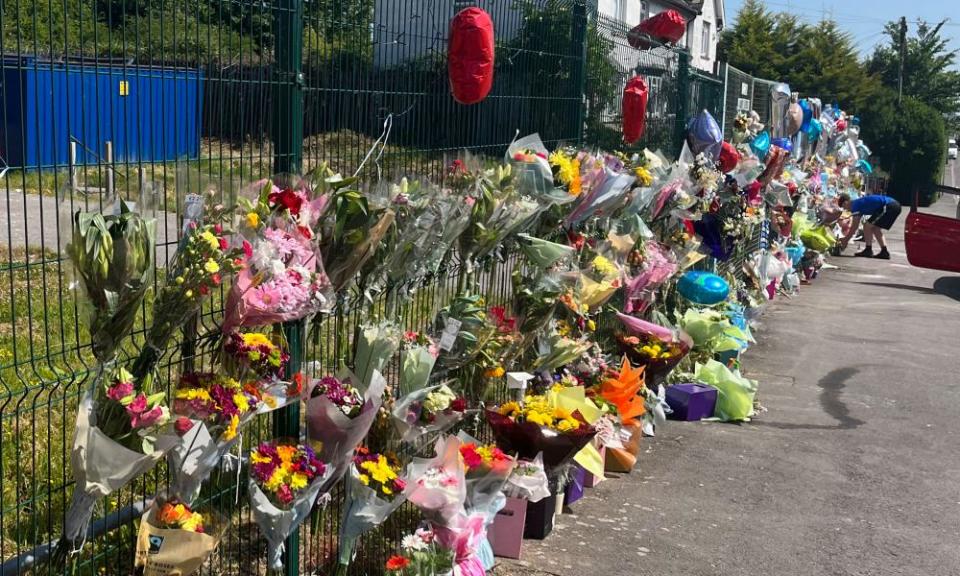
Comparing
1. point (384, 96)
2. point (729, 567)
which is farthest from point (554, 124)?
point (729, 567)

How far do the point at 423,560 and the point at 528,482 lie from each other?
673 mm

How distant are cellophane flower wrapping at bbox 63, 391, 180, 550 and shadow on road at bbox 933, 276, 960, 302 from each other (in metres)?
12.6

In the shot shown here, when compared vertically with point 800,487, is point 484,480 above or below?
above

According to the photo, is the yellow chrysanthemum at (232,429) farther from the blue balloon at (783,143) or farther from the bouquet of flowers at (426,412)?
the blue balloon at (783,143)

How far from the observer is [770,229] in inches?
474

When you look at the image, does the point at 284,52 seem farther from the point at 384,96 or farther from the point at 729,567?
the point at 729,567

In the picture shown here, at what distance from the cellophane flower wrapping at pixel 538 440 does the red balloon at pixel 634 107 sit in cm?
342

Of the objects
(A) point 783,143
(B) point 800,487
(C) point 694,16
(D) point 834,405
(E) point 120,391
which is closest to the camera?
(E) point 120,391

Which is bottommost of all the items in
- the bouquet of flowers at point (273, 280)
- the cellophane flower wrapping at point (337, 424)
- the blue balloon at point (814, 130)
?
the cellophane flower wrapping at point (337, 424)

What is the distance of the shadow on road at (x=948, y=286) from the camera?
1390cm

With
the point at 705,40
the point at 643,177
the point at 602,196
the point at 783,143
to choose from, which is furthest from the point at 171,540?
the point at 705,40

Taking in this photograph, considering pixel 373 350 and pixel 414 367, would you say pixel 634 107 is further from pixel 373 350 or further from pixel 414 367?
pixel 373 350

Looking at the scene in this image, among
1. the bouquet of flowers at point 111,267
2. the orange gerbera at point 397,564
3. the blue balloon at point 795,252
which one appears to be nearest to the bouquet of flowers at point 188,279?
the bouquet of flowers at point 111,267

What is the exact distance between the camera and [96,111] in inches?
121
